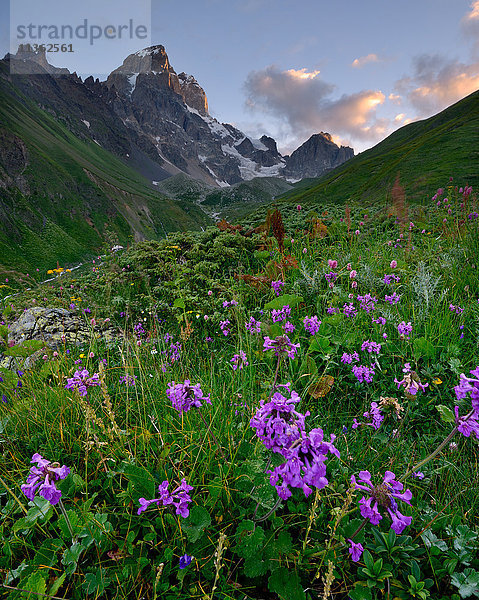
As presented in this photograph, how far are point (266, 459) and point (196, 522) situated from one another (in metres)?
0.55

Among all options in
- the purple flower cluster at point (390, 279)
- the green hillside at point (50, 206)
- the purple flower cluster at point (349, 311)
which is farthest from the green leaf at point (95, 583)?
the green hillside at point (50, 206)

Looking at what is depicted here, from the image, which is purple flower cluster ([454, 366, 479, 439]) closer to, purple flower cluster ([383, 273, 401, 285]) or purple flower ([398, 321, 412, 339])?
purple flower ([398, 321, 412, 339])

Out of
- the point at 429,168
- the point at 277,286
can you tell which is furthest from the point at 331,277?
the point at 429,168

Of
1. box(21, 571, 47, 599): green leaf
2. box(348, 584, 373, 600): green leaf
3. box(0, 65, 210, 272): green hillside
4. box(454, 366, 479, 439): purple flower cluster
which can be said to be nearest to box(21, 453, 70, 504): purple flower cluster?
box(21, 571, 47, 599): green leaf

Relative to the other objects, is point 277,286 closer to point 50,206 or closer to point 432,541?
point 432,541

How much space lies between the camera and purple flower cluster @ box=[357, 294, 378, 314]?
4000mm

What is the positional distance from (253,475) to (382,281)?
385 centimetres

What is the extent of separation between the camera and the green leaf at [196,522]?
62.1 inches

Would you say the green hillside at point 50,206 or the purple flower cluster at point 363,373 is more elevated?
the green hillside at point 50,206

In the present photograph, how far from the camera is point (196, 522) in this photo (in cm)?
165

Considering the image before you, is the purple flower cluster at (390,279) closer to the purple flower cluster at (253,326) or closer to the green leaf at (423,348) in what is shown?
the green leaf at (423,348)

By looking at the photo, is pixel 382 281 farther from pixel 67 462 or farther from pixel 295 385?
pixel 67 462

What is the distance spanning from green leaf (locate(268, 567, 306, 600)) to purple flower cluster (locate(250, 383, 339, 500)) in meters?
0.58

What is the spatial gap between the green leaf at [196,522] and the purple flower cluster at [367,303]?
3.20m
